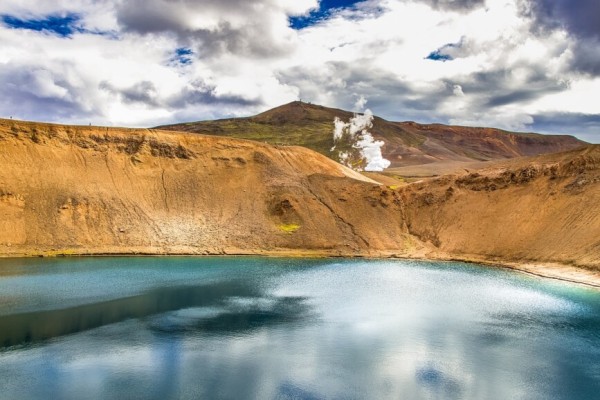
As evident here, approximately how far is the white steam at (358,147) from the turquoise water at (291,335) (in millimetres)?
108530

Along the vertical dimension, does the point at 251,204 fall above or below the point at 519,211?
above

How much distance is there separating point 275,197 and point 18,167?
3232 centimetres

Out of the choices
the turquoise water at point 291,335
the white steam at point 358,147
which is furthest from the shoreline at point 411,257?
the white steam at point 358,147

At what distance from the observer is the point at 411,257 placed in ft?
192

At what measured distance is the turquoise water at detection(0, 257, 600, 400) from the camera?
68.3ft

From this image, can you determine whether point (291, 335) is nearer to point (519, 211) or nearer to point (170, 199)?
point (519, 211)

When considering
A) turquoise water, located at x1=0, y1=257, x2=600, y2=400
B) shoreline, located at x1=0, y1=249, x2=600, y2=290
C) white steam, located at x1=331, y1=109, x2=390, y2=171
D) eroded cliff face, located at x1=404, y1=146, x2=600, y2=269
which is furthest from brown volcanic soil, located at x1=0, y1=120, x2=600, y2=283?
white steam, located at x1=331, y1=109, x2=390, y2=171

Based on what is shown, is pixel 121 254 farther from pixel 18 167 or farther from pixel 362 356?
pixel 362 356

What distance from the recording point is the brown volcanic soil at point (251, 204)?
54438 mm

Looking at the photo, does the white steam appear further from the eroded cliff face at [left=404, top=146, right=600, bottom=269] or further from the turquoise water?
the turquoise water

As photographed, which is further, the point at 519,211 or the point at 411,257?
the point at 411,257

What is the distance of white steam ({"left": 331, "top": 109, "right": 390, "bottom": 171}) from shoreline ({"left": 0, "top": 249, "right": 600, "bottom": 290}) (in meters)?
88.2

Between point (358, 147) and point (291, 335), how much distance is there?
147992 mm

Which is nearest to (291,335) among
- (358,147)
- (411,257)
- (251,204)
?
(411,257)
